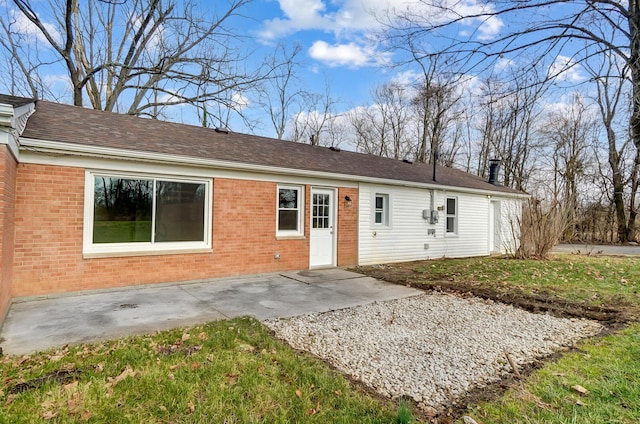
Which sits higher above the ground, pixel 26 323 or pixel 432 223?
pixel 432 223

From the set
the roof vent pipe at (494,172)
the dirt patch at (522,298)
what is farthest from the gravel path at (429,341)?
the roof vent pipe at (494,172)

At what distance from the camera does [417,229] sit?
38.5 ft

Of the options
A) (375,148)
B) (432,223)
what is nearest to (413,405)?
(432,223)

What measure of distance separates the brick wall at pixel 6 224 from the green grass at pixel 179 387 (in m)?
1.71

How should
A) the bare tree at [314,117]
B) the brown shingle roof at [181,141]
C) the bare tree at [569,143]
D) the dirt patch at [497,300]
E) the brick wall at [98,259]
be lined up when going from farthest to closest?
the bare tree at [314,117] < the bare tree at [569,143] < the brown shingle roof at [181,141] < the brick wall at [98,259] < the dirt patch at [497,300]

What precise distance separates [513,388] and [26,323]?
594 cm

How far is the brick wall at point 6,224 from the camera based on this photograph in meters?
4.24

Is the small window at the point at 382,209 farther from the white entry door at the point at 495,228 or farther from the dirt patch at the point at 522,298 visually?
the white entry door at the point at 495,228

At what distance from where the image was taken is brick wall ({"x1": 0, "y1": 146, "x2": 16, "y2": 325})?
4238 mm

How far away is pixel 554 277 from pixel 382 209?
16.3 feet

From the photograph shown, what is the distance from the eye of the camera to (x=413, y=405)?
9.06ft

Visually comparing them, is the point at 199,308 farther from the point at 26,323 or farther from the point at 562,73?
the point at 562,73

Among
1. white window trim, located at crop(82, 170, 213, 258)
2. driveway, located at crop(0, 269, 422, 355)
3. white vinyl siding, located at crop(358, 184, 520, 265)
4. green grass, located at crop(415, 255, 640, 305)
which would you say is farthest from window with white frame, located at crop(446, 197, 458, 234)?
white window trim, located at crop(82, 170, 213, 258)

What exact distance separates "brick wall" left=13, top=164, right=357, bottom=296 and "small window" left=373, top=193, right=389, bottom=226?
3.71 meters
